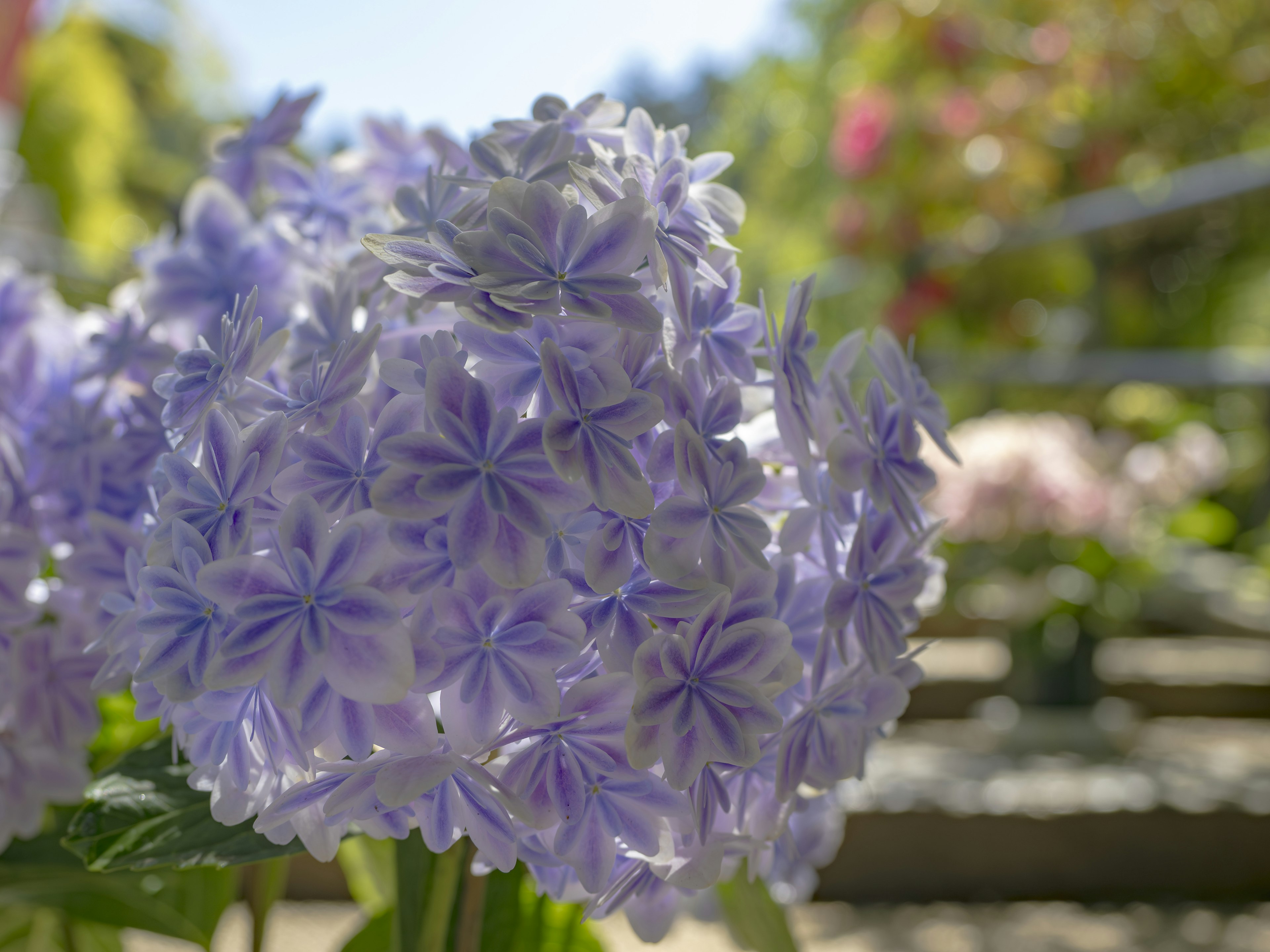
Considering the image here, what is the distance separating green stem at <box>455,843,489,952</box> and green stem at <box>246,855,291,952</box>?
10cm

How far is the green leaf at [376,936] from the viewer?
344 millimetres

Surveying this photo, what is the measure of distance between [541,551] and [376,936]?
231 mm

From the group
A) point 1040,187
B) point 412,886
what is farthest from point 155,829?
point 1040,187

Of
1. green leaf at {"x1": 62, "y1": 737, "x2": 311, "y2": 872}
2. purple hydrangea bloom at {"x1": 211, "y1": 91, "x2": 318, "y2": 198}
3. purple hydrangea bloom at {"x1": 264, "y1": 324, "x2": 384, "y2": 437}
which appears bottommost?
green leaf at {"x1": 62, "y1": 737, "x2": 311, "y2": 872}

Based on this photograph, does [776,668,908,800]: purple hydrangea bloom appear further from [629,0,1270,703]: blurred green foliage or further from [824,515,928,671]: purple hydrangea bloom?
[629,0,1270,703]: blurred green foliage

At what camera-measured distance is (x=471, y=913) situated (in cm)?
27

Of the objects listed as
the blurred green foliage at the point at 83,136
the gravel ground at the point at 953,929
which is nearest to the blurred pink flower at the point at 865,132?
the gravel ground at the point at 953,929

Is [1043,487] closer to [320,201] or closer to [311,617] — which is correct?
[320,201]

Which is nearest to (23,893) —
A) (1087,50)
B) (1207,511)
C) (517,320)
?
(517,320)

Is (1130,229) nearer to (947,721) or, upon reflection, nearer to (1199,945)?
(947,721)

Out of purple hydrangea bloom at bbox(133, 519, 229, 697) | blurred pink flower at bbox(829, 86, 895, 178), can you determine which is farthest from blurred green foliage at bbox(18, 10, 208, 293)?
purple hydrangea bloom at bbox(133, 519, 229, 697)

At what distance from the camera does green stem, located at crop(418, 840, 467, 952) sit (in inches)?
10.5

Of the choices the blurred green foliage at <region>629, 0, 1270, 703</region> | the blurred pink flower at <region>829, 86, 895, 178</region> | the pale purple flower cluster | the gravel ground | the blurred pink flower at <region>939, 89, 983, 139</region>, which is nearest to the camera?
the pale purple flower cluster

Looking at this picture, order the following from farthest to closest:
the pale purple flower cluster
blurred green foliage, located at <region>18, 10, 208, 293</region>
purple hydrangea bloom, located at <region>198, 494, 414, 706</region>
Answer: blurred green foliage, located at <region>18, 10, 208, 293</region>, the pale purple flower cluster, purple hydrangea bloom, located at <region>198, 494, 414, 706</region>
